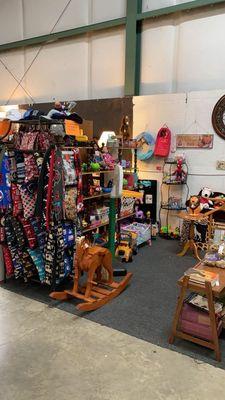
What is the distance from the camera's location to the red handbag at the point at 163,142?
17.0 feet

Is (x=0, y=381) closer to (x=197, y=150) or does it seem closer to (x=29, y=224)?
(x=29, y=224)

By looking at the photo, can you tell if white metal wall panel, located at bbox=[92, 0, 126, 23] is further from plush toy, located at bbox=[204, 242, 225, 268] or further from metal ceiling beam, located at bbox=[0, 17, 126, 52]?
plush toy, located at bbox=[204, 242, 225, 268]

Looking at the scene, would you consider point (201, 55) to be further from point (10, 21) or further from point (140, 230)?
point (10, 21)

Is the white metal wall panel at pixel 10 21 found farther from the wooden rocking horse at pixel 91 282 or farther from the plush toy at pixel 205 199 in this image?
the wooden rocking horse at pixel 91 282

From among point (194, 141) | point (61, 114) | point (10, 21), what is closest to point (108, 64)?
point (194, 141)

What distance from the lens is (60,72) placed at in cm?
665

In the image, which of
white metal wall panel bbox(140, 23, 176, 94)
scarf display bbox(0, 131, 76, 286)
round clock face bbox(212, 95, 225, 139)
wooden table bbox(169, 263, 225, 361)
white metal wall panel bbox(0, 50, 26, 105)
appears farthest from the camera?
white metal wall panel bbox(0, 50, 26, 105)

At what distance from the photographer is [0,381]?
6.45ft

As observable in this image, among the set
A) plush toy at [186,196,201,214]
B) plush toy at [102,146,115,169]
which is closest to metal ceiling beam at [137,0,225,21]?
plush toy at [102,146,115,169]

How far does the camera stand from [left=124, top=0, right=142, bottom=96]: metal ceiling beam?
17.7ft

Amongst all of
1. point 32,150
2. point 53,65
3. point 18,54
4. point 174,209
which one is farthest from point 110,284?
point 18,54

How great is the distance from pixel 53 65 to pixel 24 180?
4631 mm

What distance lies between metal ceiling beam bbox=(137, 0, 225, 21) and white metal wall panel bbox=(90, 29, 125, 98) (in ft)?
1.78

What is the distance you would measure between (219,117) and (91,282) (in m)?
3.30
